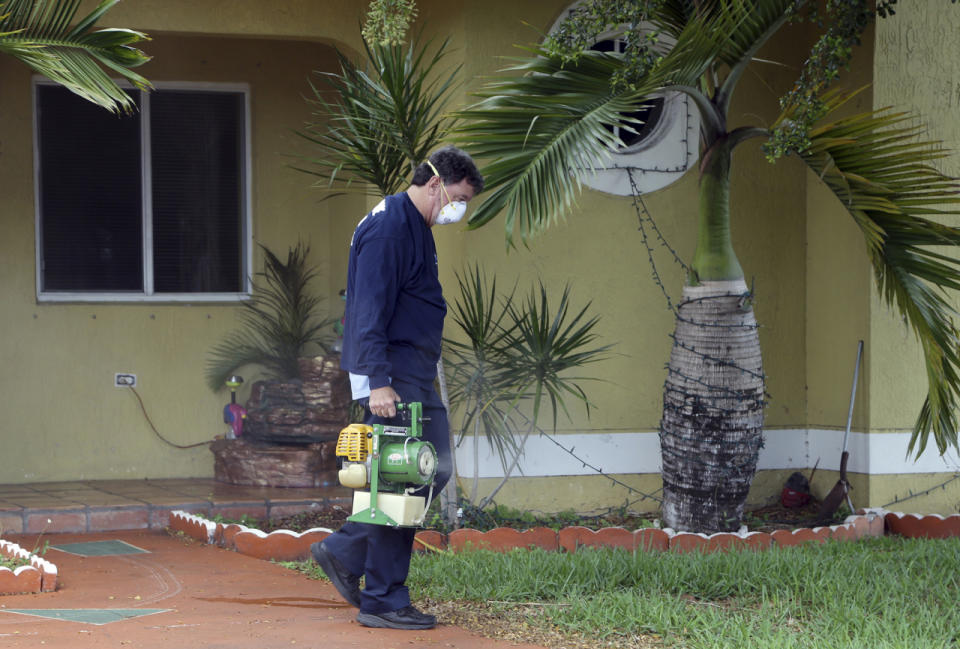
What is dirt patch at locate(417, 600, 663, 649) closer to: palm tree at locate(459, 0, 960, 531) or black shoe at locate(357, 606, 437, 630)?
black shoe at locate(357, 606, 437, 630)

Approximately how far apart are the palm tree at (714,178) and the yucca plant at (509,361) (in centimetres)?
65

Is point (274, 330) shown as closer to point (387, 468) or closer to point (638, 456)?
point (638, 456)

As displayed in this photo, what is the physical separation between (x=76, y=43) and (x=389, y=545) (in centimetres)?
303

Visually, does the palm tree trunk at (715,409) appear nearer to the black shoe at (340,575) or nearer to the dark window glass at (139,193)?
the black shoe at (340,575)

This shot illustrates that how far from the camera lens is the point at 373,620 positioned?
420 centimetres

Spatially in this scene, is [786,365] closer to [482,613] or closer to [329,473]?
[329,473]

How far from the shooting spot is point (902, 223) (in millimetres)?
5180

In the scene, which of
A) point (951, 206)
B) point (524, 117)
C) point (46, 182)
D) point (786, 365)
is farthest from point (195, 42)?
point (951, 206)

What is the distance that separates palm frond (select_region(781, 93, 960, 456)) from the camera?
5.07 meters

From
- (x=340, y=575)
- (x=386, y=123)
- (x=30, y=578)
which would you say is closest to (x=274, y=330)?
(x=386, y=123)

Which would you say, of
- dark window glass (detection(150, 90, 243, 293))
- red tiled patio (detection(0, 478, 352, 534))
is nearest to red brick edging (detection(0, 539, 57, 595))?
red tiled patio (detection(0, 478, 352, 534))

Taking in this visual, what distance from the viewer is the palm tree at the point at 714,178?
5023 millimetres

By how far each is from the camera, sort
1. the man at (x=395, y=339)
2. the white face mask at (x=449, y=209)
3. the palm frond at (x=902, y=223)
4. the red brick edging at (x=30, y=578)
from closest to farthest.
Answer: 1. the man at (x=395, y=339)
2. the white face mask at (x=449, y=209)
3. the red brick edging at (x=30, y=578)
4. the palm frond at (x=902, y=223)

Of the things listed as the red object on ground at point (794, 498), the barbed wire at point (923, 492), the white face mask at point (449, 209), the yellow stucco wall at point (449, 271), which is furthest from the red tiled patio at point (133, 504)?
the barbed wire at point (923, 492)
